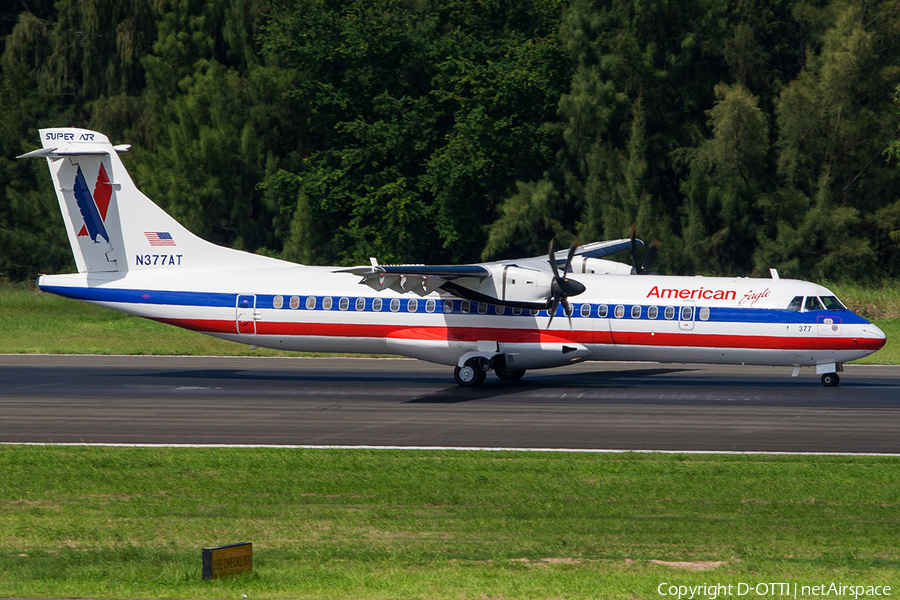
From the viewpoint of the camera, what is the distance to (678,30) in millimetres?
46875

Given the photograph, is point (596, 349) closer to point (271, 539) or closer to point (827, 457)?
point (827, 457)

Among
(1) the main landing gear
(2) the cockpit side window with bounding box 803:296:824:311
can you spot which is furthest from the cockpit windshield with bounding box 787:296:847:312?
(1) the main landing gear

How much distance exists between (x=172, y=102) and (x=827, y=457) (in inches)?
1593

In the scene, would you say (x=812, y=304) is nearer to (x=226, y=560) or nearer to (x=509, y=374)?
(x=509, y=374)

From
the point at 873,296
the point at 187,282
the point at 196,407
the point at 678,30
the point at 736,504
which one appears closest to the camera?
the point at 736,504

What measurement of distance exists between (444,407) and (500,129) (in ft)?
89.4

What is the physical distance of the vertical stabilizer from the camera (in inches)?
1015

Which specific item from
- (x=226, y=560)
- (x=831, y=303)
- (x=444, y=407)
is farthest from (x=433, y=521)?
(x=831, y=303)

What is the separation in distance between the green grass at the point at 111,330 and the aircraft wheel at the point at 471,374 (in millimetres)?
10410

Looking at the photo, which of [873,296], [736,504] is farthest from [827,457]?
[873,296]

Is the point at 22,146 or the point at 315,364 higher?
the point at 22,146

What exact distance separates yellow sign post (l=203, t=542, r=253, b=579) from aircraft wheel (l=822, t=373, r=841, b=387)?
18.3m

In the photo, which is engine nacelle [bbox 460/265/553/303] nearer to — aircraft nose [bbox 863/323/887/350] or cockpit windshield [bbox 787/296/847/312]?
cockpit windshield [bbox 787/296/847/312]

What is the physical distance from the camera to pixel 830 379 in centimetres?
2325
